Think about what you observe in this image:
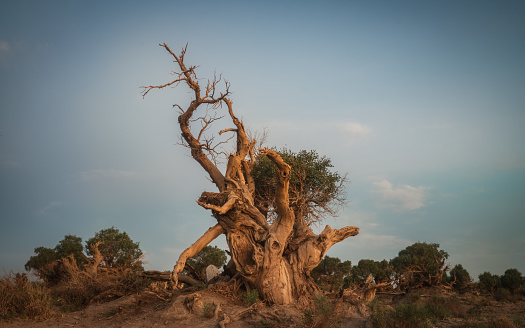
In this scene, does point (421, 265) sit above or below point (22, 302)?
above

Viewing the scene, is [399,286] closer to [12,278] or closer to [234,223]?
[234,223]

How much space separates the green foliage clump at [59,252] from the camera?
2573 cm

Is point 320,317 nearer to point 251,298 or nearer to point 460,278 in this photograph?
point 251,298

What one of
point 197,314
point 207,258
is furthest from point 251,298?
point 207,258

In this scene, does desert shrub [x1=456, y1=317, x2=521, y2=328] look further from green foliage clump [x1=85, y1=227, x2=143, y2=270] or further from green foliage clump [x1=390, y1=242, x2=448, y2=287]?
green foliage clump [x1=85, y1=227, x2=143, y2=270]

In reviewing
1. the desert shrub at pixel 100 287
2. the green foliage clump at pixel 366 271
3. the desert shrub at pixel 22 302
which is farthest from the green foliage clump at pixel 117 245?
the green foliage clump at pixel 366 271

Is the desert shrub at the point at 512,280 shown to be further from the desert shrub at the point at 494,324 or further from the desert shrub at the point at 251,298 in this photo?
the desert shrub at the point at 251,298

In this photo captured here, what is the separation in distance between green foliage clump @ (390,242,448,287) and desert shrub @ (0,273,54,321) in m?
16.8

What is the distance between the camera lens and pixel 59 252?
2619cm

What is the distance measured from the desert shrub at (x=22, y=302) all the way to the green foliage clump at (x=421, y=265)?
1679 cm

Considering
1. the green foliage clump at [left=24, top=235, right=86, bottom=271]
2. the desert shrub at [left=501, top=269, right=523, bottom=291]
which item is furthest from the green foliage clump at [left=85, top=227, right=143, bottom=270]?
the desert shrub at [left=501, top=269, right=523, bottom=291]

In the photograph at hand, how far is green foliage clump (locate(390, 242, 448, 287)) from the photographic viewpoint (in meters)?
20.9

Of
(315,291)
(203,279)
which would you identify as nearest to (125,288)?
(203,279)

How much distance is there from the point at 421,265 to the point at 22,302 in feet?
67.7
